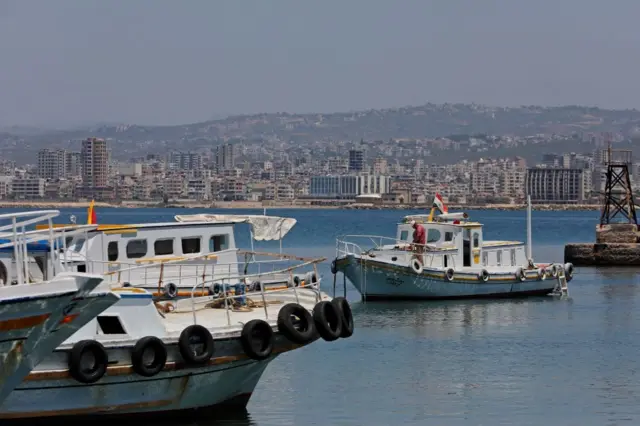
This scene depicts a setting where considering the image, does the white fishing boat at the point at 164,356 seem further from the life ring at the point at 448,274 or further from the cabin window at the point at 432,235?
the cabin window at the point at 432,235

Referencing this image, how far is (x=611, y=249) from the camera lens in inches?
2491

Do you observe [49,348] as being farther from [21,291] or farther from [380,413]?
[380,413]

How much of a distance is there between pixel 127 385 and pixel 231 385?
2.10 meters

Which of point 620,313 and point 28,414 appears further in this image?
point 620,313

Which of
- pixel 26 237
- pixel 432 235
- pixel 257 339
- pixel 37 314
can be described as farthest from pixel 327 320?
pixel 432 235

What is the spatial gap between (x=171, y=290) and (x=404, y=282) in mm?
15337

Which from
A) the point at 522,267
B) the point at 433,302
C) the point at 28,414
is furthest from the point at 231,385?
the point at 522,267

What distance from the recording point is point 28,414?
20.7m

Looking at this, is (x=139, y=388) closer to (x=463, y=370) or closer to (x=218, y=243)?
(x=463, y=370)

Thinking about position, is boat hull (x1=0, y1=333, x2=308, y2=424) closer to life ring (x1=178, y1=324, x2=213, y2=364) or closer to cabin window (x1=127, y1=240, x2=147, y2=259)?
life ring (x1=178, y1=324, x2=213, y2=364)

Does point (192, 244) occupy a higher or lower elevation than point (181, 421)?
higher

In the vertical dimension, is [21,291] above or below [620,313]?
above

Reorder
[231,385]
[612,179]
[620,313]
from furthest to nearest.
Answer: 1. [612,179]
2. [620,313]
3. [231,385]

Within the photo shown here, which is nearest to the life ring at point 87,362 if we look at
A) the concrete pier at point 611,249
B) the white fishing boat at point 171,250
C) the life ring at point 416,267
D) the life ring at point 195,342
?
the life ring at point 195,342
